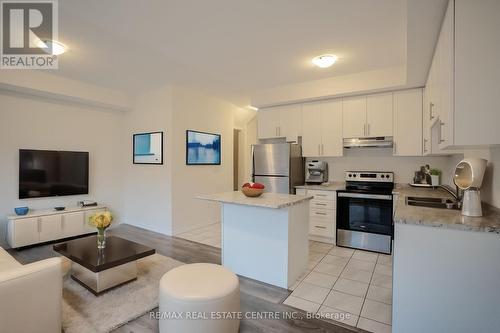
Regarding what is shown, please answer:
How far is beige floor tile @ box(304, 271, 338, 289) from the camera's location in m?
2.64

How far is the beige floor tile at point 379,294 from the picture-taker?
2354mm

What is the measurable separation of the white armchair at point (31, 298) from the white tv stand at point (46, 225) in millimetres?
2699

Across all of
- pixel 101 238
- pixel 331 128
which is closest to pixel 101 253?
pixel 101 238

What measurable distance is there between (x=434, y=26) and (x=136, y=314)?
3450 mm

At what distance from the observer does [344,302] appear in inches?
91.2

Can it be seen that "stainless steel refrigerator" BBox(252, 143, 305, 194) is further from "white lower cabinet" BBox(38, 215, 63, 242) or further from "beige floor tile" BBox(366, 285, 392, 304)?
"white lower cabinet" BBox(38, 215, 63, 242)

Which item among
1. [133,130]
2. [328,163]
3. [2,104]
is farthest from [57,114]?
[328,163]

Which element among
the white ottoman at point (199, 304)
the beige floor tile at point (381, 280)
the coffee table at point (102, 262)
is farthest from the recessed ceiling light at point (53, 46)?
the beige floor tile at point (381, 280)

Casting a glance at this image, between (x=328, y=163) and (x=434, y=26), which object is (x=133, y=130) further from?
(x=434, y=26)

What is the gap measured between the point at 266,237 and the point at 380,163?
2571 mm

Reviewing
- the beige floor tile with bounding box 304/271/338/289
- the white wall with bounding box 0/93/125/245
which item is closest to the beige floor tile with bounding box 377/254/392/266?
the beige floor tile with bounding box 304/271/338/289

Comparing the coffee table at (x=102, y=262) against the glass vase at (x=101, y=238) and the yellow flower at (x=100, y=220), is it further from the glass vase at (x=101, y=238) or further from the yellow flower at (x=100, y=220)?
the yellow flower at (x=100, y=220)

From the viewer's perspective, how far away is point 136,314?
214 centimetres

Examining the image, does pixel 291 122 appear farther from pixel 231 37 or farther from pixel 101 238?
pixel 101 238
